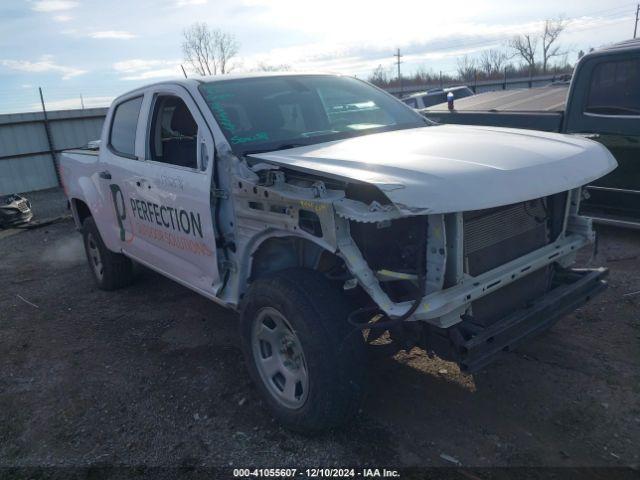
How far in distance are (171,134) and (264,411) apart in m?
2.33

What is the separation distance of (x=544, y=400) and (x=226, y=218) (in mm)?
2269

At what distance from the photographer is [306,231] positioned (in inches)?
112

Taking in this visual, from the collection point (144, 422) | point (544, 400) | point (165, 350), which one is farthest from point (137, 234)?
point (544, 400)

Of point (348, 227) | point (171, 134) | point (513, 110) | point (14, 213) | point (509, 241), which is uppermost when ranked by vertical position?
point (171, 134)

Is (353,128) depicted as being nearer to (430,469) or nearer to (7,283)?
→ (430,469)

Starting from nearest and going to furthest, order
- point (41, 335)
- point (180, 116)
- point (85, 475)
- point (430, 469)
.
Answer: point (430, 469)
point (85, 475)
point (180, 116)
point (41, 335)

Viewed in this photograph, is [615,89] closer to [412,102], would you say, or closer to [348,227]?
[348,227]

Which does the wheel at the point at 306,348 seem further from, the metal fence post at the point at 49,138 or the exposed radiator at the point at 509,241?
the metal fence post at the point at 49,138

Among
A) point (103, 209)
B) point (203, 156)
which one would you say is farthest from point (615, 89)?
point (103, 209)

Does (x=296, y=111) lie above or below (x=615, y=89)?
above

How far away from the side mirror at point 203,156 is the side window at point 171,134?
0.64m

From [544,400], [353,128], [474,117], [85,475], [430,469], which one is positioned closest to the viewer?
[430,469]

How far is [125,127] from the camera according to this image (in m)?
4.70

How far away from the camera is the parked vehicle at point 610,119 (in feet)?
17.1
